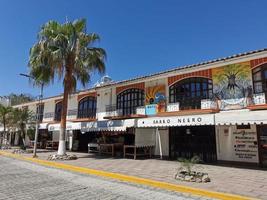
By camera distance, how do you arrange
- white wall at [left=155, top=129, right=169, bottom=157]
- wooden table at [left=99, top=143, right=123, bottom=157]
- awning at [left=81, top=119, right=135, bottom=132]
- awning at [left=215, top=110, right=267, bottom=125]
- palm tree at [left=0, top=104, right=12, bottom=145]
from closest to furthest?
awning at [left=215, top=110, right=267, bottom=125] → awning at [left=81, top=119, right=135, bottom=132] → white wall at [left=155, top=129, right=169, bottom=157] → wooden table at [left=99, top=143, right=123, bottom=157] → palm tree at [left=0, top=104, right=12, bottom=145]

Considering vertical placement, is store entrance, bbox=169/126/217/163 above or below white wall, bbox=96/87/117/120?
Result: below

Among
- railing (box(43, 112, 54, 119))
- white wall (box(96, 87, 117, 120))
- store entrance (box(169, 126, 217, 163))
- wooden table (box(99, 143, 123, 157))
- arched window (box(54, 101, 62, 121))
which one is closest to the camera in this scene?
store entrance (box(169, 126, 217, 163))

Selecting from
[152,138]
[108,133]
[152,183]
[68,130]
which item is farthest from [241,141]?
[68,130]

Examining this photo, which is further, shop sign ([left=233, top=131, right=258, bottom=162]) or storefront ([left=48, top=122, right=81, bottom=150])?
storefront ([left=48, top=122, right=81, bottom=150])

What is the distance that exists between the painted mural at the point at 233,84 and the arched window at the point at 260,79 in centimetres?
28

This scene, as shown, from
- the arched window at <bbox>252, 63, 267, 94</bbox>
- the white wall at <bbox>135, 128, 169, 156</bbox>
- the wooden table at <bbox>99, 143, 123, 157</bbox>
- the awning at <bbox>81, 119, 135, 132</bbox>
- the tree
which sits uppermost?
the arched window at <bbox>252, 63, 267, 94</bbox>

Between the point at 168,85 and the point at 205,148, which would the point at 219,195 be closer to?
the point at 205,148

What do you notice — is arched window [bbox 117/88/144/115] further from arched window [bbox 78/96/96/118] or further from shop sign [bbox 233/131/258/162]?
shop sign [bbox 233/131/258/162]

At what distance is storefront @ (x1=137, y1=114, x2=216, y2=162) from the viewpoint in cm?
1551

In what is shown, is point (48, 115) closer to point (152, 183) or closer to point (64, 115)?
point (64, 115)

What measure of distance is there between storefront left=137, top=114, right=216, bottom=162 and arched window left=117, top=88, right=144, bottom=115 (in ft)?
8.85

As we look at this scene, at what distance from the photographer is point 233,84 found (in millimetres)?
15812

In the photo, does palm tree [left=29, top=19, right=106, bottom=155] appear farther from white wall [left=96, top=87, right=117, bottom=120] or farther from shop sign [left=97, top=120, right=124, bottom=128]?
white wall [left=96, top=87, right=117, bottom=120]

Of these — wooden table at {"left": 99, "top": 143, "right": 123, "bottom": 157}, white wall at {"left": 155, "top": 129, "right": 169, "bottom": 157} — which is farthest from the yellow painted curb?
white wall at {"left": 155, "top": 129, "right": 169, "bottom": 157}
